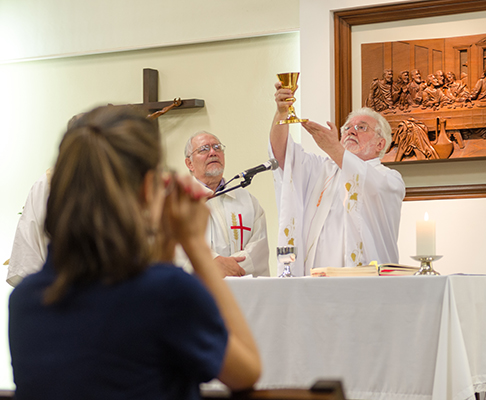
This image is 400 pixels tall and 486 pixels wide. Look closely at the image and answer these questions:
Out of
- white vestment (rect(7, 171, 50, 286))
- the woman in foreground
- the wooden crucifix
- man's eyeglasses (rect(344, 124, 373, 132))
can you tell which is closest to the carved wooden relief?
man's eyeglasses (rect(344, 124, 373, 132))

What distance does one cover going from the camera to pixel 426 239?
2.86 metres

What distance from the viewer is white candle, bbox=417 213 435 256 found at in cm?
284

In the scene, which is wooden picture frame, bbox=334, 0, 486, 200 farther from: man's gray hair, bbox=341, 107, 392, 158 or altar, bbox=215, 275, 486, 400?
altar, bbox=215, 275, 486, 400

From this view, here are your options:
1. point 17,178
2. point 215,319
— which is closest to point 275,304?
point 215,319

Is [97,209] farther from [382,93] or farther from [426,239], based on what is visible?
[382,93]

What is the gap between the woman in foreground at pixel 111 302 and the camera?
1013 millimetres

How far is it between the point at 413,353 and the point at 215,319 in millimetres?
1577

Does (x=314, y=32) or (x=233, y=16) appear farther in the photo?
(x=233, y=16)

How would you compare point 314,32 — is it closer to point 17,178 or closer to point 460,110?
point 460,110

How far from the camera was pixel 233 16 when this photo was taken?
5.58m

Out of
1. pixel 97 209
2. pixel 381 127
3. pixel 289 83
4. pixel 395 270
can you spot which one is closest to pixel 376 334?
pixel 395 270

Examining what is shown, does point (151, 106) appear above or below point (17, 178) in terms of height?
above

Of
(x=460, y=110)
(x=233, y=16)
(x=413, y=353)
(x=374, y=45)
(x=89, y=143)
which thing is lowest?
(x=413, y=353)

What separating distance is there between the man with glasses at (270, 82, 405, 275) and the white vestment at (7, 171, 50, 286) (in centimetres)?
138
